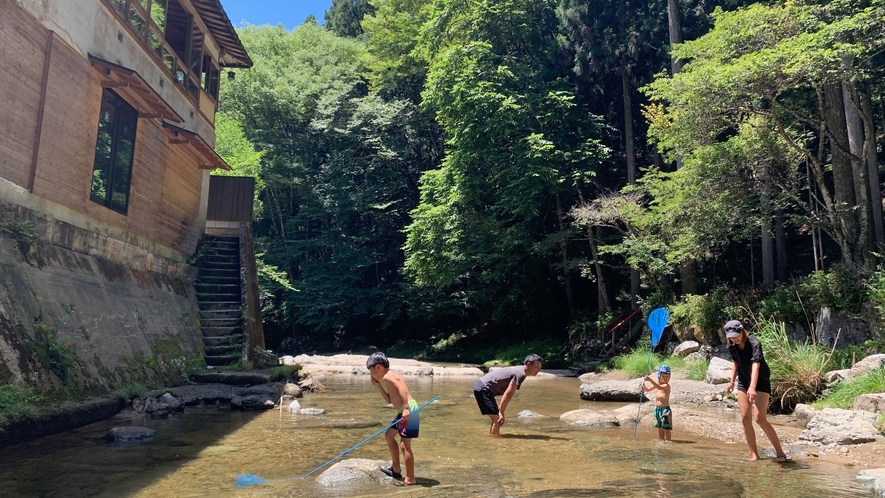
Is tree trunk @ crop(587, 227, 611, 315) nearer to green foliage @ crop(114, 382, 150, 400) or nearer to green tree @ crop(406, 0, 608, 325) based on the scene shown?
green tree @ crop(406, 0, 608, 325)

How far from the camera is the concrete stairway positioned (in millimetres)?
14453

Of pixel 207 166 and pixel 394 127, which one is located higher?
pixel 394 127

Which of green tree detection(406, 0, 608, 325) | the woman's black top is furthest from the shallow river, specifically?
green tree detection(406, 0, 608, 325)

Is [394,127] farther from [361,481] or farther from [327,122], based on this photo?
[361,481]

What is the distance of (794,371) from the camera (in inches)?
399

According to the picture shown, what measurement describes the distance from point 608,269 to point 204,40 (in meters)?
18.9

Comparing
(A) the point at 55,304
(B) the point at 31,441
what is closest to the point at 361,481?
(B) the point at 31,441

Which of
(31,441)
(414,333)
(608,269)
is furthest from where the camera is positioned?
(414,333)

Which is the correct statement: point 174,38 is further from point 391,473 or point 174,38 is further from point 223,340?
point 391,473

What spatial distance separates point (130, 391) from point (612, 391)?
958 centimetres

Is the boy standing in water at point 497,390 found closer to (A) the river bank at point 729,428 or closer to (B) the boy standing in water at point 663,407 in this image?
(B) the boy standing in water at point 663,407

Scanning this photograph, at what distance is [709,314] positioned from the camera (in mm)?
16438

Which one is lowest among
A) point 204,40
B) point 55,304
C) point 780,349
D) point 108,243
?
point 780,349

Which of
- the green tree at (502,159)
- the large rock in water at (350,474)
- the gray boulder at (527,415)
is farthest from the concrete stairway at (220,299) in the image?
the green tree at (502,159)
